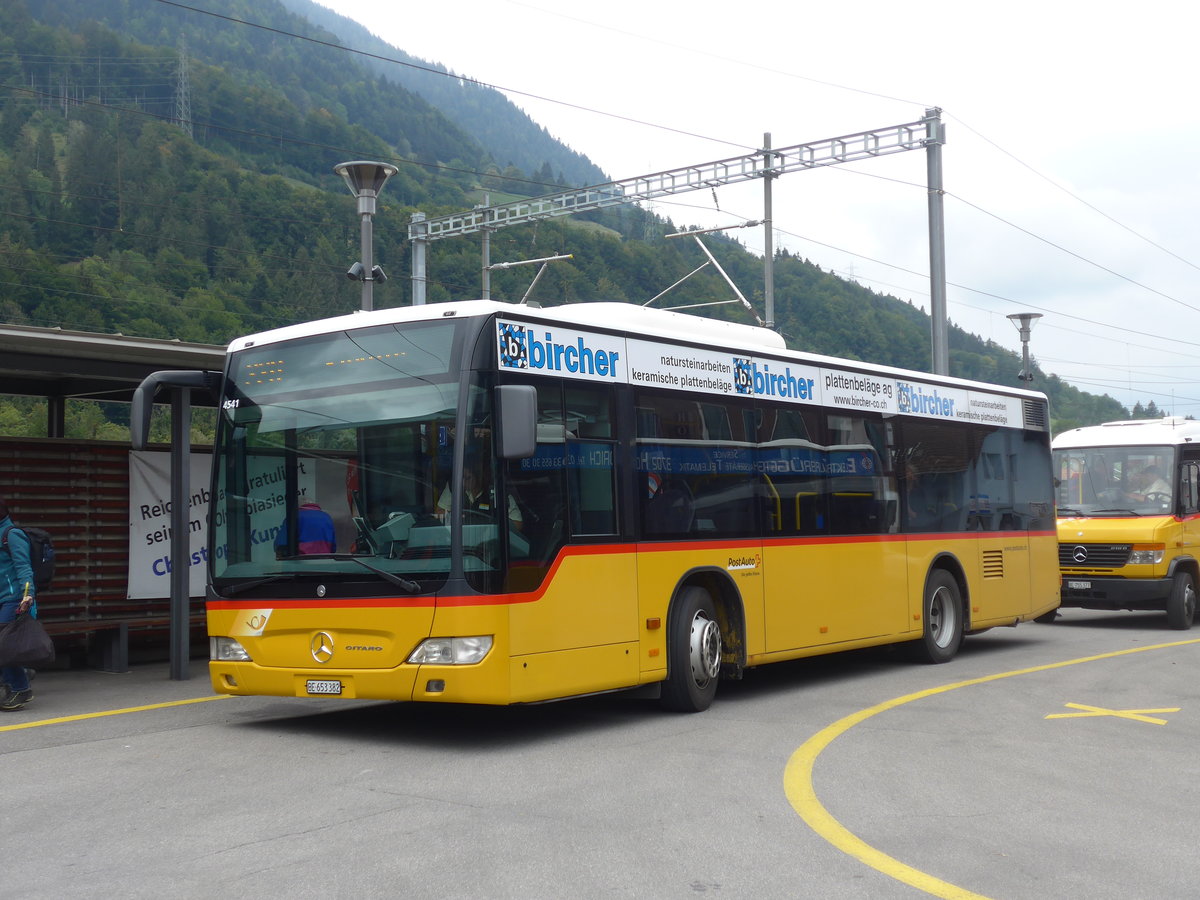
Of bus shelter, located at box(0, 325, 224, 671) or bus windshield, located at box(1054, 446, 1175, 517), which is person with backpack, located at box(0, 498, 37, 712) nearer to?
bus shelter, located at box(0, 325, 224, 671)

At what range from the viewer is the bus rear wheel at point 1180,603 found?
19.1 meters

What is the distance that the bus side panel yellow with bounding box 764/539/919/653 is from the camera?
1170 centimetres

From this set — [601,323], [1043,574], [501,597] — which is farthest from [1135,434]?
[501,597]

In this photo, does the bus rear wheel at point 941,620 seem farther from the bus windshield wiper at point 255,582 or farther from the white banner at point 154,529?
the white banner at point 154,529

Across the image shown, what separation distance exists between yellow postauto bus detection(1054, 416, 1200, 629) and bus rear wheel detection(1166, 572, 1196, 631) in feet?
0.05

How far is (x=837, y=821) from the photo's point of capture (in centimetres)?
682

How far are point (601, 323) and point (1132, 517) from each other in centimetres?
1255

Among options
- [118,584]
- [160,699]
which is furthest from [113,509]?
[160,699]

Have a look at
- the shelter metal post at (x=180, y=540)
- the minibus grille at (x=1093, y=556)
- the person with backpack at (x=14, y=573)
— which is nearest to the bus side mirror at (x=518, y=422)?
the person with backpack at (x=14, y=573)

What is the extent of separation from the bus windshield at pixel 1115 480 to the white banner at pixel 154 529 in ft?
42.2

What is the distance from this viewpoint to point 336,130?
103375 mm

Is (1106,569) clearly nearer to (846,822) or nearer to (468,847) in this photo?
(846,822)

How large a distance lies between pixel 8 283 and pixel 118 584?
54.2m

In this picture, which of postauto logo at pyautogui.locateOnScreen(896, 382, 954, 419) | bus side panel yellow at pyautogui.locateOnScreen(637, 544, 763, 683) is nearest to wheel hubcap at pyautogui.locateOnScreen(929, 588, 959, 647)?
postauto logo at pyautogui.locateOnScreen(896, 382, 954, 419)
